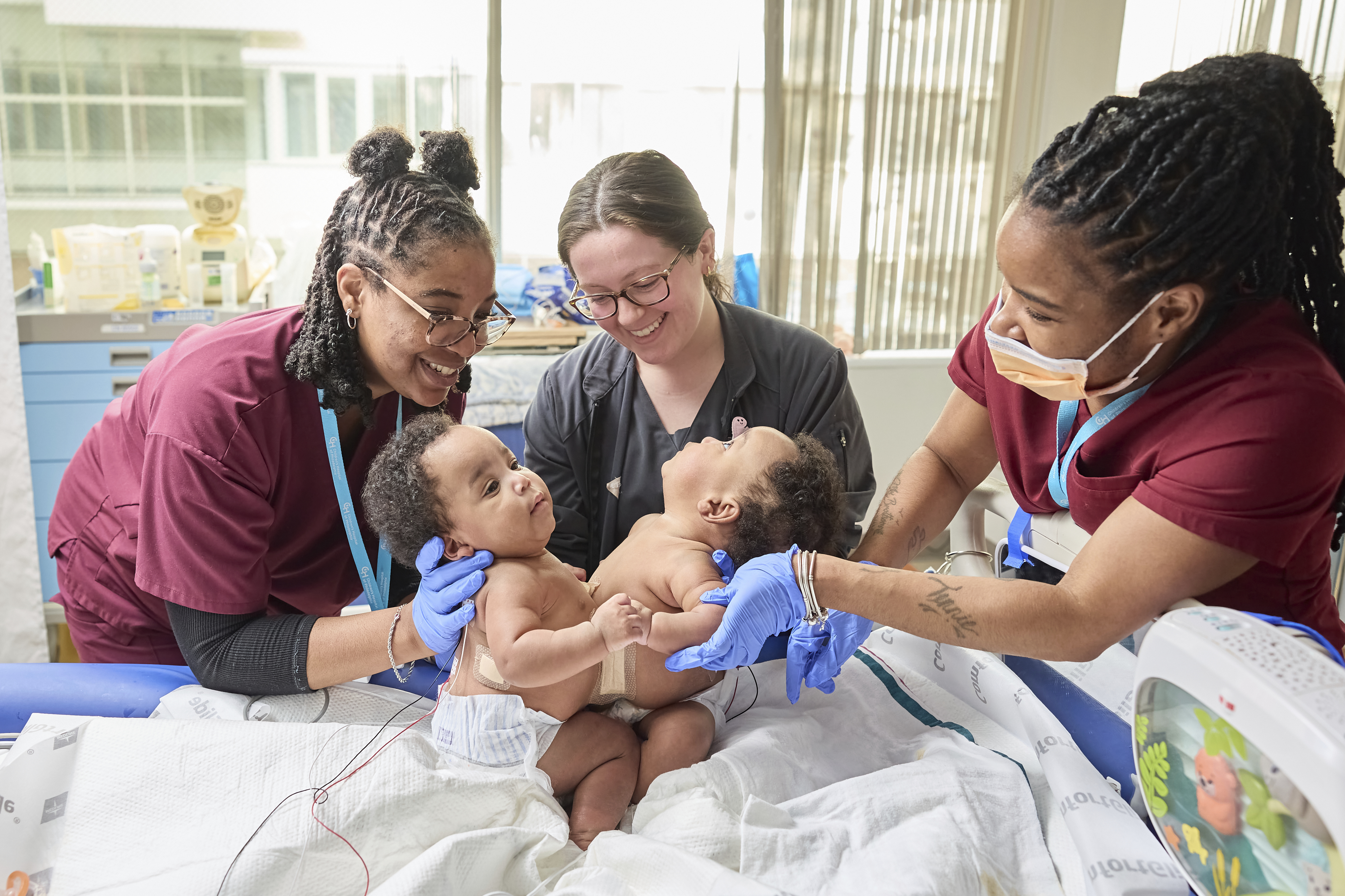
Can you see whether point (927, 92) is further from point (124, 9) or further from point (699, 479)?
point (124, 9)

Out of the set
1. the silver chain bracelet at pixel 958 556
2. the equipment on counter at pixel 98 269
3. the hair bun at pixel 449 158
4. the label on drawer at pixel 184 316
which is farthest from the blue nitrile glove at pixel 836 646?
the equipment on counter at pixel 98 269

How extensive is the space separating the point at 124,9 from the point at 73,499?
130 inches

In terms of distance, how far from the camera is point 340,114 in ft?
14.0

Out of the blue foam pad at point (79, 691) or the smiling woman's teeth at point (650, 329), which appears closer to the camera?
the blue foam pad at point (79, 691)

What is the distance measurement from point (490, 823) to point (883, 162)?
12.3 ft

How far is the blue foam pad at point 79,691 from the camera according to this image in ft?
4.73

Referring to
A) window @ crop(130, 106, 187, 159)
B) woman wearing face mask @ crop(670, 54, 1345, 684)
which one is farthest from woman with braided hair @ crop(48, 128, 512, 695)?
window @ crop(130, 106, 187, 159)

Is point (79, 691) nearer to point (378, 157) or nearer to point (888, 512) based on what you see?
point (378, 157)

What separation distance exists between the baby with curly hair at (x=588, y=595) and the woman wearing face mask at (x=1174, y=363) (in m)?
0.20

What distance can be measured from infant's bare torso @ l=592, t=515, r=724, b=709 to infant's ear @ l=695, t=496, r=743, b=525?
2.1 inches

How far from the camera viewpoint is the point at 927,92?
4.25 m

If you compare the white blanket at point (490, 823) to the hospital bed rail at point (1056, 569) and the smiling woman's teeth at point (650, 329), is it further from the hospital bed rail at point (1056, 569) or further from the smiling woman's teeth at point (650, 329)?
the smiling woman's teeth at point (650, 329)

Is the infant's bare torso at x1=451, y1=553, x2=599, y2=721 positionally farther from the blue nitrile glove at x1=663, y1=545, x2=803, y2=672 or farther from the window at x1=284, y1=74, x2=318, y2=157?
the window at x1=284, y1=74, x2=318, y2=157

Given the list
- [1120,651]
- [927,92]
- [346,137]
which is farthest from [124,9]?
[1120,651]
